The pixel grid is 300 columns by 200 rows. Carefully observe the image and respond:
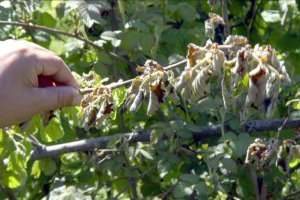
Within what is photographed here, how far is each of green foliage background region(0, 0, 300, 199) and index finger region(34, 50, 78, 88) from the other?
0.51m

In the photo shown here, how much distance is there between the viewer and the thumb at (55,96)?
184 cm

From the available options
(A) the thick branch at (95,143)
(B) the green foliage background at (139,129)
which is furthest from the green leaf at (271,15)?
(A) the thick branch at (95,143)

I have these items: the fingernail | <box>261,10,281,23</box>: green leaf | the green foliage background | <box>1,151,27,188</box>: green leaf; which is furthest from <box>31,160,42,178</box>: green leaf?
<box>261,10,281,23</box>: green leaf

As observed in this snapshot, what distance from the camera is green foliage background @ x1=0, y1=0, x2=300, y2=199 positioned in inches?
101

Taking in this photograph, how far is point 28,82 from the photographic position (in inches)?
71.2

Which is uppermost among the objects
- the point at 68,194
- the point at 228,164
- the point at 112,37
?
the point at 112,37

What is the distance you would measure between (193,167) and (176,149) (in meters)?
0.12

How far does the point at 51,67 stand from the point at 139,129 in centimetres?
99

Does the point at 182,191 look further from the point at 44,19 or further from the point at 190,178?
the point at 44,19

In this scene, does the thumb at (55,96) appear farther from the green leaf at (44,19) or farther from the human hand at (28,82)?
the green leaf at (44,19)

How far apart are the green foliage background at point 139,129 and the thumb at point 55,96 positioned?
492 mm

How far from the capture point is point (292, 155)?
2152 mm

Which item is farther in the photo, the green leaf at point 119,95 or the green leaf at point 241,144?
the green leaf at point 241,144

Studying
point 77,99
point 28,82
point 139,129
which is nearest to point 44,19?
point 139,129
